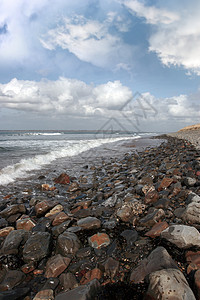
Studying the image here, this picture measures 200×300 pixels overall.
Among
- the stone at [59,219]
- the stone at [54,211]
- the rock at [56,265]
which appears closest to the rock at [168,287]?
the rock at [56,265]

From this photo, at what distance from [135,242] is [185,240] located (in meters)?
0.71

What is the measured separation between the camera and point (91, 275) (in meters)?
2.00

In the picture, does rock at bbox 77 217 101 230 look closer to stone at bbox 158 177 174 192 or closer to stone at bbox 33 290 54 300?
stone at bbox 33 290 54 300

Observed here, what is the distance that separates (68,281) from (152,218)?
1.72 metres

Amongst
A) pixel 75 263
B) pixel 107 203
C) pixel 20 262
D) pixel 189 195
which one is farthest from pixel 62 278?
pixel 189 195

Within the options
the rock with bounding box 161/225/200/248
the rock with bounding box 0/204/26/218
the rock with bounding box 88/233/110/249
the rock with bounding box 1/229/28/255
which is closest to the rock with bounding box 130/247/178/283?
the rock with bounding box 161/225/200/248

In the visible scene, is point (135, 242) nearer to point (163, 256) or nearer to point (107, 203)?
point (163, 256)

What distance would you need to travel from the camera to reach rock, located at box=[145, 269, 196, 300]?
1.47 metres

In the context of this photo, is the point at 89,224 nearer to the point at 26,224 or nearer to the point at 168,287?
the point at 26,224

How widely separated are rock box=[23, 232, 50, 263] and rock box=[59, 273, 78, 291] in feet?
1.83

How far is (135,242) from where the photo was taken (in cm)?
253

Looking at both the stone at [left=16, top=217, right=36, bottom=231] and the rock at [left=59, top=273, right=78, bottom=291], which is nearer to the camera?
the rock at [left=59, top=273, right=78, bottom=291]

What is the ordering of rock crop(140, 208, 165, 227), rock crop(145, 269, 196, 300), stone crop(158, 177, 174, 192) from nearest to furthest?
rock crop(145, 269, 196, 300) → rock crop(140, 208, 165, 227) → stone crop(158, 177, 174, 192)

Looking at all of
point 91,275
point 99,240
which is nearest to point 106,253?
point 99,240
